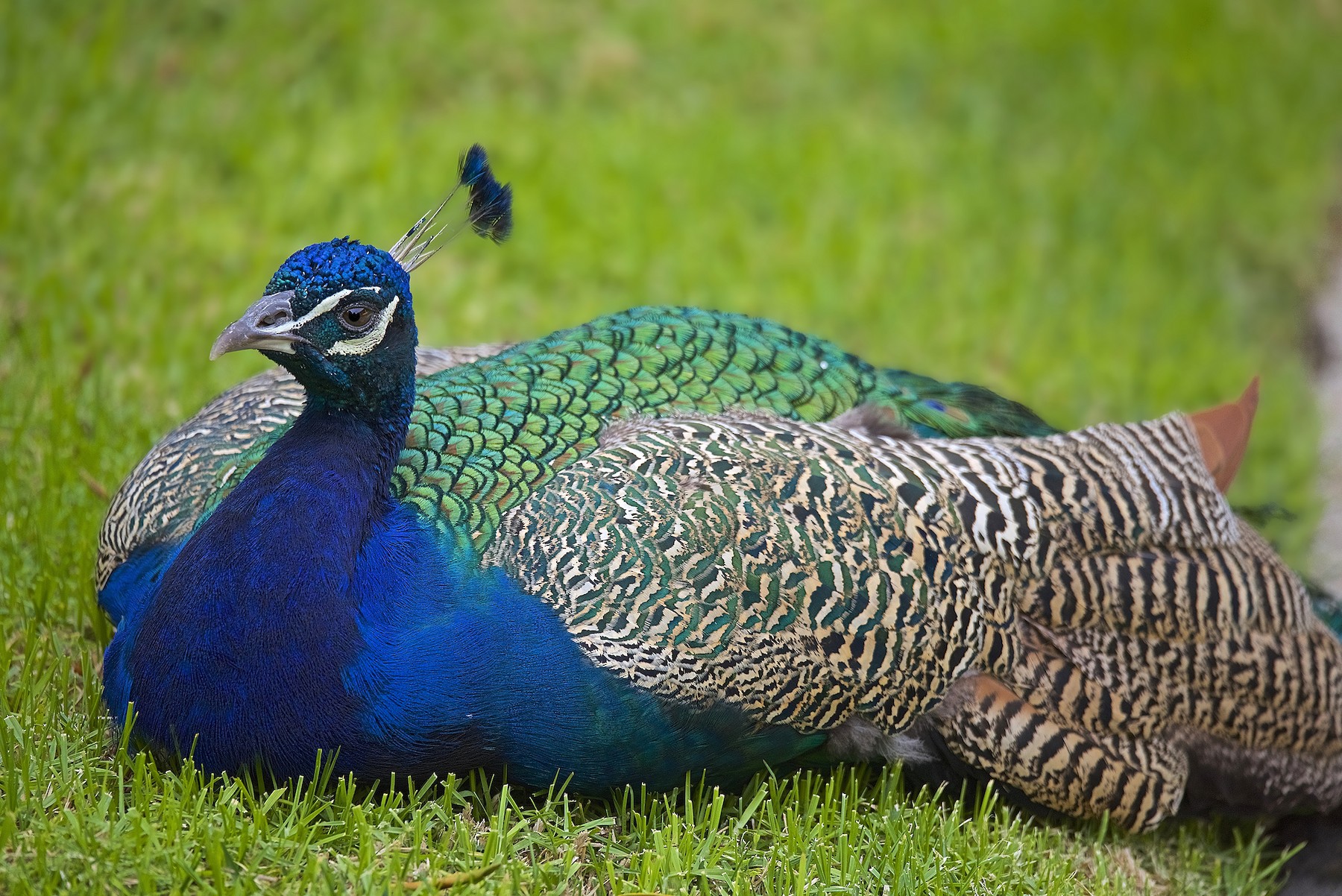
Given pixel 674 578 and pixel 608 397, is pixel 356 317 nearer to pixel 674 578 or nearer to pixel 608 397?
pixel 608 397

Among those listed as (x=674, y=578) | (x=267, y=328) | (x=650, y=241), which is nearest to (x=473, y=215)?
(x=267, y=328)

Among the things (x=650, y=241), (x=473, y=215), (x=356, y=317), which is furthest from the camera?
(x=650, y=241)

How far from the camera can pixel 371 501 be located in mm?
2779

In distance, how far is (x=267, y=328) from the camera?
2.57m

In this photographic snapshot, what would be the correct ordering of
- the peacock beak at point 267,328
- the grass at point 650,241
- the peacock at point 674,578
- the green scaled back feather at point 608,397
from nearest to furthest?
the peacock beak at point 267,328, the peacock at point 674,578, the grass at point 650,241, the green scaled back feather at point 608,397

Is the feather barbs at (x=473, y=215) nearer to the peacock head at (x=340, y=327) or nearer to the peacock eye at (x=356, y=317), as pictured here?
the peacock head at (x=340, y=327)

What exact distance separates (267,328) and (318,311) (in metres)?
0.10

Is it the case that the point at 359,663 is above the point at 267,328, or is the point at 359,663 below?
below

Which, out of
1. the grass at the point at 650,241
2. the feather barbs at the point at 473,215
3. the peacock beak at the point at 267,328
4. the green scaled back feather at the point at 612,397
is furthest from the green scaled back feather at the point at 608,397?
the grass at the point at 650,241

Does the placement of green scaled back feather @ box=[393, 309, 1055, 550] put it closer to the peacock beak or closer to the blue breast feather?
the blue breast feather

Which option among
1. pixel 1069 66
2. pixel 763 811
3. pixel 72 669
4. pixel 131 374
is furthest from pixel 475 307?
pixel 1069 66

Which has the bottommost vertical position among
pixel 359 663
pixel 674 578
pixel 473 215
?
pixel 359 663

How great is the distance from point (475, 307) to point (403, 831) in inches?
114

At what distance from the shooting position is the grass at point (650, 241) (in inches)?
111
